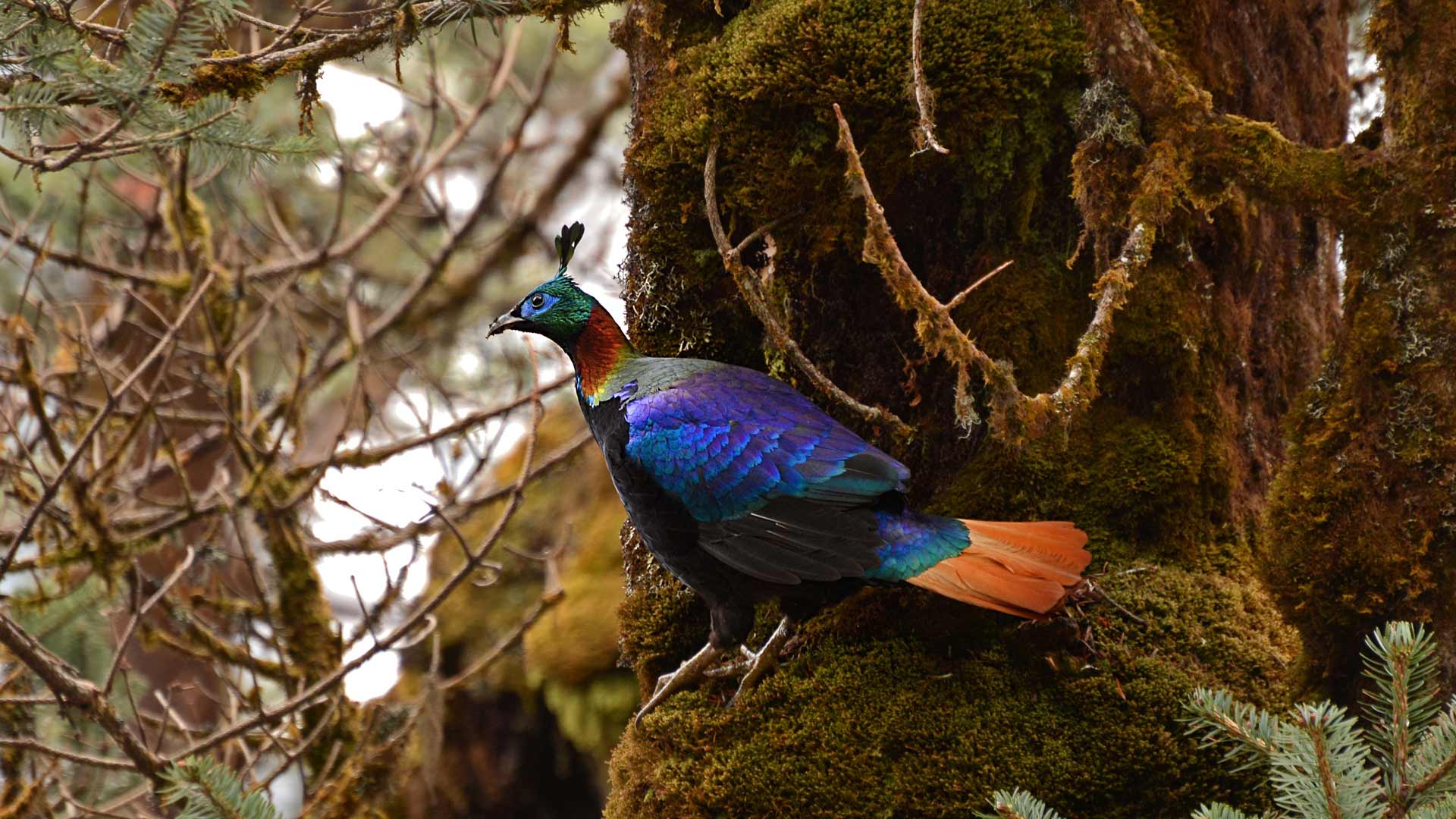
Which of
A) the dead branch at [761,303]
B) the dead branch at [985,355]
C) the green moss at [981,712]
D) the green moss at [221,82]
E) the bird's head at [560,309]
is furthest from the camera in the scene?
the bird's head at [560,309]

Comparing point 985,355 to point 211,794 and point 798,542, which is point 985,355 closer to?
point 798,542

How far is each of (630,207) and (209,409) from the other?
4.49m

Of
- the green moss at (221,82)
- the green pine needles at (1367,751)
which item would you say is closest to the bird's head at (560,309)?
the green moss at (221,82)

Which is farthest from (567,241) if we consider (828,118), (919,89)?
(919,89)

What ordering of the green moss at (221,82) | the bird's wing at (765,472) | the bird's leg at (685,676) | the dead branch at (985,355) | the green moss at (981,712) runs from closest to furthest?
the dead branch at (985,355)
the green moss at (981,712)
the bird's wing at (765,472)
the bird's leg at (685,676)
the green moss at (221,82)

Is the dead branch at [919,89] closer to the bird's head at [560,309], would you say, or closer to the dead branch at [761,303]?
the dead branch at [761,303]

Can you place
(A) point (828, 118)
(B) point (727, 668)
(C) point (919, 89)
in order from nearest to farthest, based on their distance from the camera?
1. (C) point (919, 89)
2. (A) point (828, 118)
3. (B) point (727, 668)

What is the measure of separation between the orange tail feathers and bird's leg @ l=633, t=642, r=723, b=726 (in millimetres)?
699

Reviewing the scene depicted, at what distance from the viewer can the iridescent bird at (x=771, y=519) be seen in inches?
99.7

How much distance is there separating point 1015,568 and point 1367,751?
0.73 m

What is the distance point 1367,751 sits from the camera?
1935 mm

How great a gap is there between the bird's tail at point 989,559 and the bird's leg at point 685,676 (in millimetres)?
636

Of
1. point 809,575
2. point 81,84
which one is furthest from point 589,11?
point 809,575

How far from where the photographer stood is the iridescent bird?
253cm
